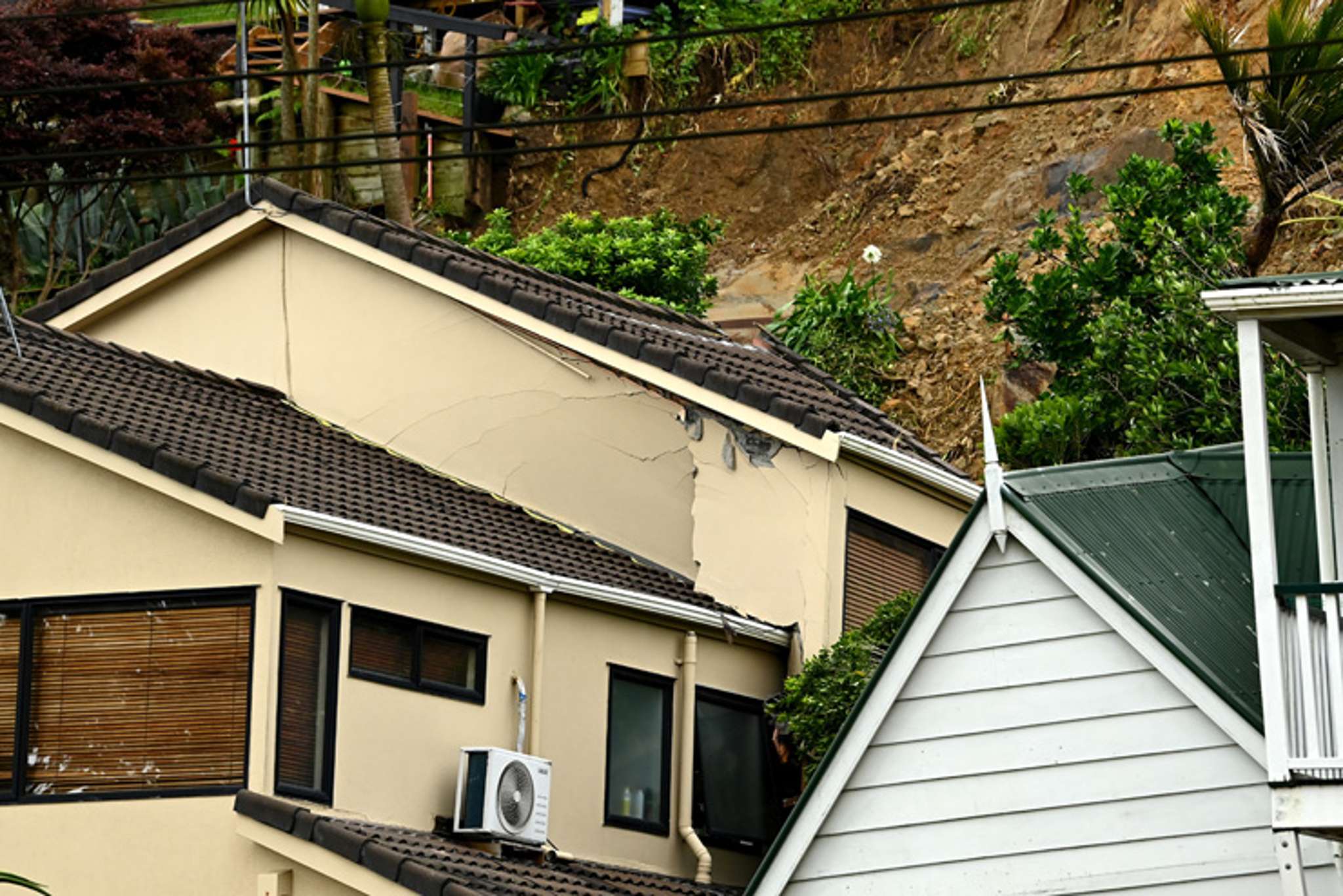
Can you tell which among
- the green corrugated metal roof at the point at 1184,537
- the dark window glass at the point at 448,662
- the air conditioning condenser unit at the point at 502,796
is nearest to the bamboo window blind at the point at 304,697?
the dark window glass at the point at 448,662

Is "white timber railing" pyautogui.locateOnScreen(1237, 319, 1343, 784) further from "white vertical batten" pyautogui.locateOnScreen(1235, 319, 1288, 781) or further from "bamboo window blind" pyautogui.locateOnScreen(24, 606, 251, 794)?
"bamboo window blind" pyautogui.locateOnScreen(24, 606, 251, 794)

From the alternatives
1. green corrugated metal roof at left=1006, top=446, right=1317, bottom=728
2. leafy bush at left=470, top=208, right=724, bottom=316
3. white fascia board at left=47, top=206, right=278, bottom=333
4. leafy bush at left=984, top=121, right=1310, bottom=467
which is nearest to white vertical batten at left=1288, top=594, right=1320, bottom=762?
green corrugated metal roof at left=1006, top=446, right=1317, bottom=728

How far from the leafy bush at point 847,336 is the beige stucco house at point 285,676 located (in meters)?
10.8

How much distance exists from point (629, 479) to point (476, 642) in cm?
335

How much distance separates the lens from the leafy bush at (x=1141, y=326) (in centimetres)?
2350

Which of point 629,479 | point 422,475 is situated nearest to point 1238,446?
point 629,479

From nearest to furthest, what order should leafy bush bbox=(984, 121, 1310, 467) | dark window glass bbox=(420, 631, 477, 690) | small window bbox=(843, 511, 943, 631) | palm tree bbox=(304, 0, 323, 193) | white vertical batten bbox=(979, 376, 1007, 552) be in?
white vertical batten bbox=(979, 376, 1007, 552) → dark window glass bbox=(420, 631, 477, 690) → small window bbox=(843, 511, 943, 631) → leafy bush bbox=(984, 121, 1310, 467) → palm tree bbox=(304, 0, 323, 193)

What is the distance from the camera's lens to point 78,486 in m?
17.9

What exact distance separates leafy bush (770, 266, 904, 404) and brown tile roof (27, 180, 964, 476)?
5.46 m

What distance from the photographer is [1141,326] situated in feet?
79.7

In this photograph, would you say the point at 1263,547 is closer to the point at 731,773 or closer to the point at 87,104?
the point at 731,773

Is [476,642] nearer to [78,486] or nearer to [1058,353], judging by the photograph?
[78,486]

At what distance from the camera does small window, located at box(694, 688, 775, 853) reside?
20328 millimetres

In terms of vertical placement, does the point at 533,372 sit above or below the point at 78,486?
above
